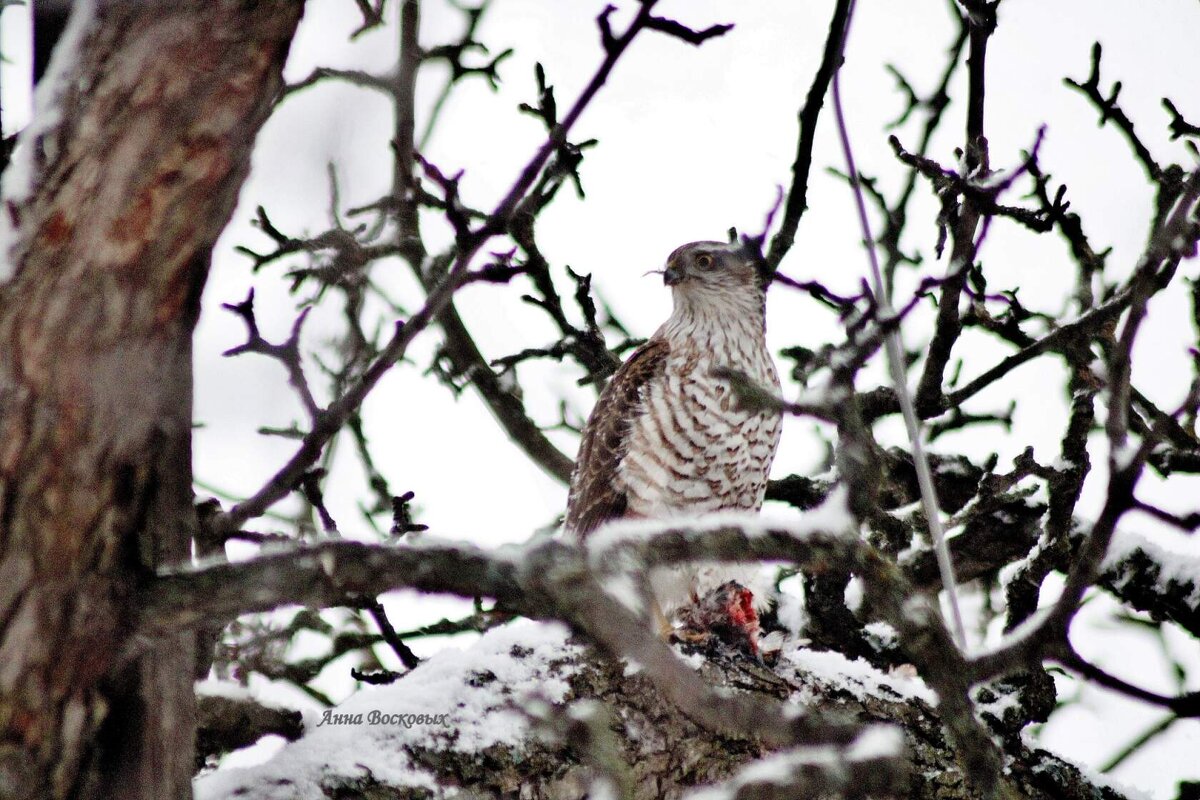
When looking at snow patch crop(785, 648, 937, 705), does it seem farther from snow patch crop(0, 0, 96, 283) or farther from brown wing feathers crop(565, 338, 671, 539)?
A: snow patch crop(0, 0, 96, 283)

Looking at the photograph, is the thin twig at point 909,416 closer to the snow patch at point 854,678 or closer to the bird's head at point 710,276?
the snow patch at point 854,678

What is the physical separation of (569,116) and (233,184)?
0.57 m

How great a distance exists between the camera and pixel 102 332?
65.9 inches

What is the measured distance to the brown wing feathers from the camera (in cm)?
471

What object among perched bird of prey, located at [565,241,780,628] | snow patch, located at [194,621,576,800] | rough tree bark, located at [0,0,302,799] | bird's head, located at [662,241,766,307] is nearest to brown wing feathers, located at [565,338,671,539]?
perched bird of prey, located at [565,241,780,628]

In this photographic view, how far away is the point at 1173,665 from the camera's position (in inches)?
198

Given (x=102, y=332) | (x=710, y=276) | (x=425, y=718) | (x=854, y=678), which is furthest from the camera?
(x=710, y=276)

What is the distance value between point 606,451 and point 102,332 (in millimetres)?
3171

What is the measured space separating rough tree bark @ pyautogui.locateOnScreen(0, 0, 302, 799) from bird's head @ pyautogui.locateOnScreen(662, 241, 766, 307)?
3.69m

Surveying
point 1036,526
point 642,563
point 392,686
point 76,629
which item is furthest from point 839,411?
point 1036,526

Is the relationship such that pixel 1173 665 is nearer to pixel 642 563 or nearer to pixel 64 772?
pixel 642 563

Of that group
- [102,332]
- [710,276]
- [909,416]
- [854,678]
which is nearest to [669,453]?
[710,276]

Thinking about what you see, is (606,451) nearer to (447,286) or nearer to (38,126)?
(447,286)

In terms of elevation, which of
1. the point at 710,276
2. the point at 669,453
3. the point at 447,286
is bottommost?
the point at 447,286
